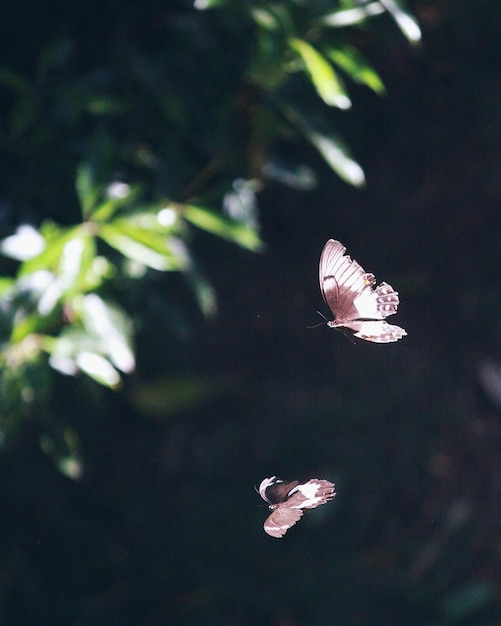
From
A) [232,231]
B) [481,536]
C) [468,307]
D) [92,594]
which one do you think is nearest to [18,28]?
[232,231]

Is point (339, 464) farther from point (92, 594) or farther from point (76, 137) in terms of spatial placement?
point (76, 137)

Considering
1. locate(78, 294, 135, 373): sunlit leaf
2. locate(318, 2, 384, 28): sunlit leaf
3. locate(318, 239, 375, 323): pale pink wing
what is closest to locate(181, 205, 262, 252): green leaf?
locate(78, 294, 135, 373): sunlit leaf

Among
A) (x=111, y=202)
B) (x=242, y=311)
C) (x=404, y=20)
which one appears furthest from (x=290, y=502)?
(x=242, y=311)

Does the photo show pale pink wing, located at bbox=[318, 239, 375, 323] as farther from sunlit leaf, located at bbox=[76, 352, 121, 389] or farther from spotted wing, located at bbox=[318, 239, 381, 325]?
sunlit leaf, located at bbox=[76, 352, 121, 389]

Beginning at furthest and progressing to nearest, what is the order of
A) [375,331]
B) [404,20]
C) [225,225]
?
[225,225], [404,20], [375,331]

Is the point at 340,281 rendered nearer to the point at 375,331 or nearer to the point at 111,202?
the point at 375,331

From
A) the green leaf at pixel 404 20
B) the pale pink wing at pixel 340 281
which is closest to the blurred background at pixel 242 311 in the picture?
the green leaf at pixel 404 20

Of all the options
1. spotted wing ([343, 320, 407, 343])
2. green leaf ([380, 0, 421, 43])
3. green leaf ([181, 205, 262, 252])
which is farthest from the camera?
green leaf ([181, 205, 262, 252])
